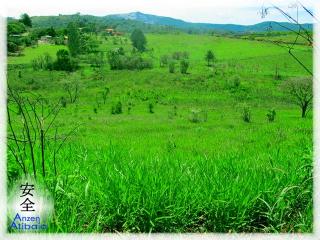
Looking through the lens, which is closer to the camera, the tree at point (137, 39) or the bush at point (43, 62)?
the bush at point (43, 62)

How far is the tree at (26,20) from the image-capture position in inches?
186

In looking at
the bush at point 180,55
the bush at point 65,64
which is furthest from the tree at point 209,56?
the bush at point 65,64

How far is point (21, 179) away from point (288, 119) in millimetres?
5087

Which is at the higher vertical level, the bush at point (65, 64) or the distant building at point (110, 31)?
the distant building at point (110, 31)

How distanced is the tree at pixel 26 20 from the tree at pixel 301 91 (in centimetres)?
462

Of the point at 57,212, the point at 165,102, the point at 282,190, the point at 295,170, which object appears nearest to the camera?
the point at 57,212

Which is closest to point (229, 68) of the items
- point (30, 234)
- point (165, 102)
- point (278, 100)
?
point (278, 100)

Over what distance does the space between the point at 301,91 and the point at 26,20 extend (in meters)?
4.95

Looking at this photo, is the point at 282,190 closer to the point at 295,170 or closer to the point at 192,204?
the point at 295,170

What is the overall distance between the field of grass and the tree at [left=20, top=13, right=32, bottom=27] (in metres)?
0.68

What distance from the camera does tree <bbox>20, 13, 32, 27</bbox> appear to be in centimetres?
474

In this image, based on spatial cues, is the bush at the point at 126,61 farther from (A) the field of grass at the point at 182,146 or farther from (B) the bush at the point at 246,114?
(B) the bush at the point at 246,114

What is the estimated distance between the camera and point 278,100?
893 cm

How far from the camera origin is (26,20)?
190 inches
